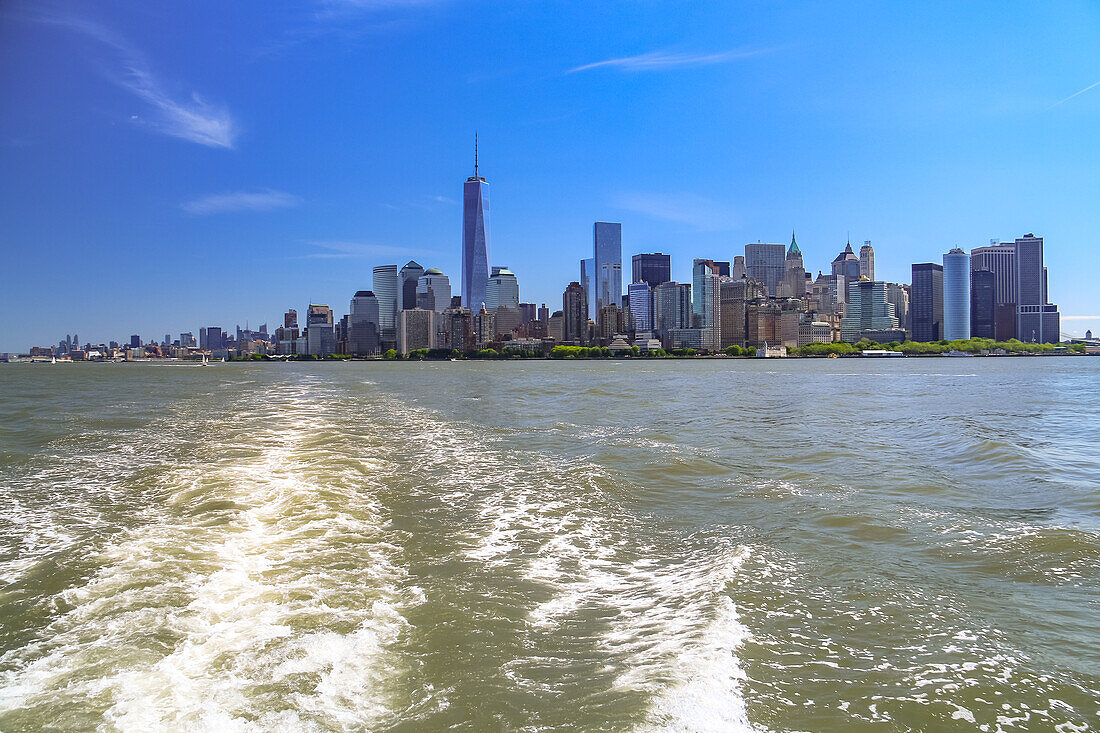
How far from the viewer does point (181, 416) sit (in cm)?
2327

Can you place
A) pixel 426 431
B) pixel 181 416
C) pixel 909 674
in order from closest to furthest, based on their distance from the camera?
pixel 909 674
pixel 426 431
pixel 181 416

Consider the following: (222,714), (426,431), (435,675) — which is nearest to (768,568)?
(435,675)

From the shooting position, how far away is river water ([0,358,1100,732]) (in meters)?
3.55

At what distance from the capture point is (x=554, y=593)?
A: 17.7 ft

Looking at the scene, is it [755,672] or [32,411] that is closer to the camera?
[755,672]

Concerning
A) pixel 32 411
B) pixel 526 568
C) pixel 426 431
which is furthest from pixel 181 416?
pixel 526 568

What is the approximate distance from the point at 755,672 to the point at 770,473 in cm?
740

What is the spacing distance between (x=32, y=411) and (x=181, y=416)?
26.8ft

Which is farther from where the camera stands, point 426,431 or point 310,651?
point 426,431

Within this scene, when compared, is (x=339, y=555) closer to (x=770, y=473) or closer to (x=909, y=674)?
(x=909, y=674)

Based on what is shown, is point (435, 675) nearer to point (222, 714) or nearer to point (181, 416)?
point (222, 714)

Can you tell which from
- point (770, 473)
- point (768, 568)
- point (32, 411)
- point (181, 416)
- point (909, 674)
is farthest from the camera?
point (32, 411)

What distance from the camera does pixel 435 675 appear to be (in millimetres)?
3861

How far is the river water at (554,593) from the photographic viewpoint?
3.55m
